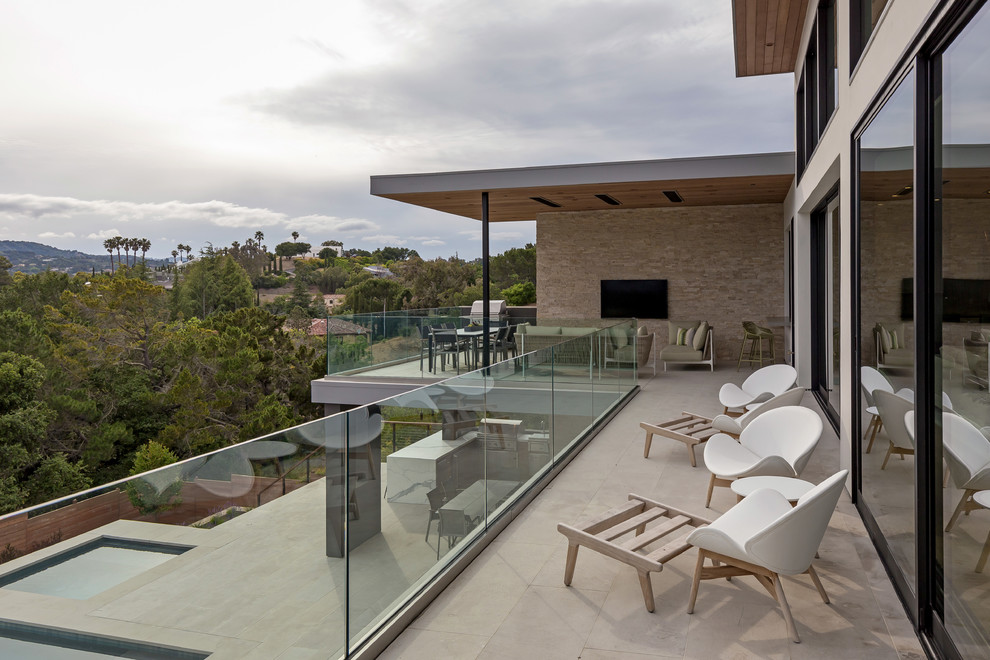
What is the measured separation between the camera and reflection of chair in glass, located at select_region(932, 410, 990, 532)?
7.87 ft

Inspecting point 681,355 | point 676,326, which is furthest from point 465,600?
point 676,326

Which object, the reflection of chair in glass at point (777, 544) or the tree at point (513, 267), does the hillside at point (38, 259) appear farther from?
the reflection of chair in glass at point (777, 544)

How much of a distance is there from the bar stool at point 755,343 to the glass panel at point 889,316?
29.1 feet

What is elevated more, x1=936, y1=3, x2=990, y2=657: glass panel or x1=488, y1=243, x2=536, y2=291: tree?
x1=488, y1=243, x2=536, y2=291: tree

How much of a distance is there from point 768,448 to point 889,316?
1.66 m

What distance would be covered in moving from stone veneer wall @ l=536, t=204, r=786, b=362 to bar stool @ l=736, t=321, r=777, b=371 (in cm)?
47

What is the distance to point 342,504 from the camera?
300 centimetres

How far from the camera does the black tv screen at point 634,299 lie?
16.0m

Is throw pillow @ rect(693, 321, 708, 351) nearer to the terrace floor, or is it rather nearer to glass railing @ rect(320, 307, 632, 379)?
glass railing @ rect(320, 307, 632, 379)

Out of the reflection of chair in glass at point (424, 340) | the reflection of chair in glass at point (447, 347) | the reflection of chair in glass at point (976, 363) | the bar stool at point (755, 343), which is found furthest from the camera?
the bar stool at point (755, 343)

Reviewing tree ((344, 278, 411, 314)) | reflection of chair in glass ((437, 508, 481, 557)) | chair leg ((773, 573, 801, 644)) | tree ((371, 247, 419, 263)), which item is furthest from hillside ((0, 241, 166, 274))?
chair leg ((773, 573, 801, 644))

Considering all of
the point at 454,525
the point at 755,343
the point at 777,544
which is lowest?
the point at 454,525

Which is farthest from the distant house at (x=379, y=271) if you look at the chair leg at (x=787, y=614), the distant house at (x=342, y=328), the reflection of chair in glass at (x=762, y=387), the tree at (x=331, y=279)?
the chair leg at (x=787, y=614)

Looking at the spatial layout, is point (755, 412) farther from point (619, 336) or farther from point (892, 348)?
point (619, 336)
